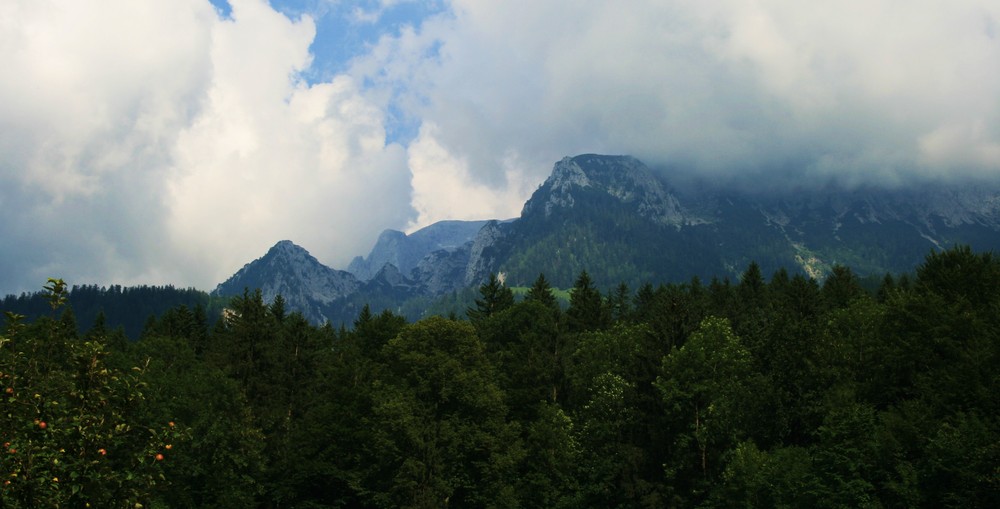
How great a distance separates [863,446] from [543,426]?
96.5 ft

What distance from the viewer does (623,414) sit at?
6178 cm

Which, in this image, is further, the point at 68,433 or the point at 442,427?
the point at 442,427

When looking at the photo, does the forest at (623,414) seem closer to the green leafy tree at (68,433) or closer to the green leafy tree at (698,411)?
the green leafy tree at (698,411)

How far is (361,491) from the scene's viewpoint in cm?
6197

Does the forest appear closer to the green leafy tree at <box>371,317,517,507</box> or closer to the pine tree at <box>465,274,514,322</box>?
the green leafy tree at <box>371,317,517,507</box>

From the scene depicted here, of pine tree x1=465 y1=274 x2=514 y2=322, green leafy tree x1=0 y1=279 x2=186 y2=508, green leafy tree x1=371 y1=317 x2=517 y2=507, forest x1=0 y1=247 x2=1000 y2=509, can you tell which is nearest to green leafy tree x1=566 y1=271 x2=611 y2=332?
pine tree x1=465 y1=274 x2=514 y2=322

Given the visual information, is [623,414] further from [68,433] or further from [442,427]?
[68,433]

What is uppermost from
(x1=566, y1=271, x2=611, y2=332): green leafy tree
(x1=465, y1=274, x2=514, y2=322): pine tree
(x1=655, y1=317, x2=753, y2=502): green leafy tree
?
(x1=465, y1=274, x2=514, y2=322): pine tree

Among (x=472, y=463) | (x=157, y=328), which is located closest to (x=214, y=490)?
(x=472, y=463)

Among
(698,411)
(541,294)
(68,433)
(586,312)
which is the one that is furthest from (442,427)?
(541,294)

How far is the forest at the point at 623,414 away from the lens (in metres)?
44.1

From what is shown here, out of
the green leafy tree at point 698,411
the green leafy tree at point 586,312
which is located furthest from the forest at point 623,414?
the green leafy tree at point 586,312

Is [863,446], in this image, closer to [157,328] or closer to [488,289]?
[488,289]

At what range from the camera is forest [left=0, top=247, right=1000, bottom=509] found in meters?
44.1
